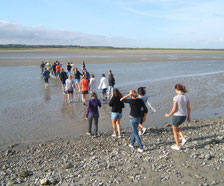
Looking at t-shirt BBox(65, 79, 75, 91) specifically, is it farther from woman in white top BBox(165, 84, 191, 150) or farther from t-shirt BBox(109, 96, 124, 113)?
woman in white top BBox(165, 84, 191, 150)

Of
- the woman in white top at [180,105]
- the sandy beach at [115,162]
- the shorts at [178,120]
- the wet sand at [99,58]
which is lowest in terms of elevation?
the sandy beach at [115,162]

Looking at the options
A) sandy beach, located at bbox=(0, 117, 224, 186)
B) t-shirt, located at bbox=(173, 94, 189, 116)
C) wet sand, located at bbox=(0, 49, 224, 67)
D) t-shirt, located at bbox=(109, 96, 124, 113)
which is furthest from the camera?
wet sand, located at bbox=(0, 49, 224, 67)

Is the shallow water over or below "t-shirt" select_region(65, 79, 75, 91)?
below

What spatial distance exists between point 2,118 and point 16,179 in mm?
5571

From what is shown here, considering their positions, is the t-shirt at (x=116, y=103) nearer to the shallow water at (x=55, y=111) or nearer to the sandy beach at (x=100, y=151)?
the sandy beach at (x=100, y=151)

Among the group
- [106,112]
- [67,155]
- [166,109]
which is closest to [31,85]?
[106,112]

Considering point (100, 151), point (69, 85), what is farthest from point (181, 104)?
point (69, 85)

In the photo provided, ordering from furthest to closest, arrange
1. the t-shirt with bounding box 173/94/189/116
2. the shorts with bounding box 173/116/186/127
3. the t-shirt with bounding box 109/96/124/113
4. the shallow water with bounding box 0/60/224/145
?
1. the shallow water with bounding box 0/60/224/145
2. the t-shirt with bounding box 109/96/124/113
3. the shorts with bounding box 173/116/186/127
4. the t-shirt with bounding box 173/94/189/116

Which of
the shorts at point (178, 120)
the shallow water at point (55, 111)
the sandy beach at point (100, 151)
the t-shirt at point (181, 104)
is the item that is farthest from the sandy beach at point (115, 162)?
the t-shirt at point (181, 104)

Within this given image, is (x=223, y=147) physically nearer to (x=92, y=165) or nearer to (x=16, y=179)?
(x=92, y=165)

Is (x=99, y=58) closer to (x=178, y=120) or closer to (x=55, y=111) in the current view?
(x=55, y=111)

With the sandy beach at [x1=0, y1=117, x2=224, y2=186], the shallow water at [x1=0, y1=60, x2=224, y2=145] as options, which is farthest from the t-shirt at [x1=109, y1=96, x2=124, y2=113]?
the shallow water at [x1=0, y1=60, x2=224, y2=145]

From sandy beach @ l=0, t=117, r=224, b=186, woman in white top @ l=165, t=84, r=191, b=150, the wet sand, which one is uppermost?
the wet sand

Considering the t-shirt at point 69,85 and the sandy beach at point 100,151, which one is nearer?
the sandy beach at point 100,151
